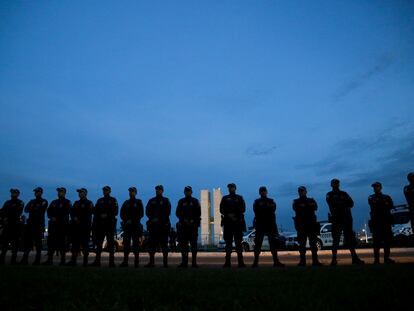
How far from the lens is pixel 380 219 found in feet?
30.9

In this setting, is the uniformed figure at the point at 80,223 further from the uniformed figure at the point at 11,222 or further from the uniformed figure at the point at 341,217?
the uniformed figure at the point at 341,217

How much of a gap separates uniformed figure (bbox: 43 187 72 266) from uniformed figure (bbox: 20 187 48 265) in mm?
255

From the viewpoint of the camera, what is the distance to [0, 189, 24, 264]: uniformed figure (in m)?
11.0

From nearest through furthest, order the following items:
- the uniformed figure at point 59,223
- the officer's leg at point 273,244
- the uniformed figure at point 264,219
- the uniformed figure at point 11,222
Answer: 1. the officer's leg at point 273,244
2. the uniformed figure at point 264,219
3. the uniformed figure at point 59,223
4. the uniformed figure at point 11,222

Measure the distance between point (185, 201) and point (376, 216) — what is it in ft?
17.0

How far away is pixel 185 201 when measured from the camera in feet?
33.0

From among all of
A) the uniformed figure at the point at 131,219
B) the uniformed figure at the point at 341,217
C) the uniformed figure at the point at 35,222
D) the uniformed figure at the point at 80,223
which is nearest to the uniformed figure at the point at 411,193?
the uniformed figure at the point at 341,217

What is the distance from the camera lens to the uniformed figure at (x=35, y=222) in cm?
1071

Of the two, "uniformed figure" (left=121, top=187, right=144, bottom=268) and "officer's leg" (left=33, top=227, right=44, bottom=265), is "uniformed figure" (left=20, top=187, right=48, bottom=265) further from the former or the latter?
"uniformed figure" (left=121, top=187, right=144, bottom=268)

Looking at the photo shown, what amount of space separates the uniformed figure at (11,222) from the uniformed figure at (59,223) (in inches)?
44.3

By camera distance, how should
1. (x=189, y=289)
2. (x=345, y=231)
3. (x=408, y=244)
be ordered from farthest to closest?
(x=408, y=244) < (x=345, y=231) < (x=189, y=289)

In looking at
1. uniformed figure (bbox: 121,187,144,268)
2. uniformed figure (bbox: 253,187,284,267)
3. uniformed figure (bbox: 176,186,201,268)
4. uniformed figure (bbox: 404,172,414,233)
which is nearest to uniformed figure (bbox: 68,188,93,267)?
uniformed figure (bbox: 121,187,144,268)

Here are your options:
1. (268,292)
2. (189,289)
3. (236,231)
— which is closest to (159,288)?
(189,289)

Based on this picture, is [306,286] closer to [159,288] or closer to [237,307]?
[237,307]
